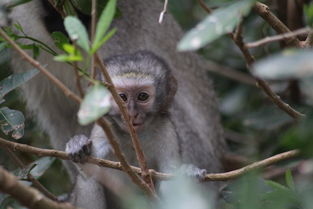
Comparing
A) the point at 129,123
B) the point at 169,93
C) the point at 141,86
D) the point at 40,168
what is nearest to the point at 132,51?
the point at 169,93

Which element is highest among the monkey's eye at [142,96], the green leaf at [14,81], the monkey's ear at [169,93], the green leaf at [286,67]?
the green leaf at [286,67]

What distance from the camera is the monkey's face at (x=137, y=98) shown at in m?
2.75

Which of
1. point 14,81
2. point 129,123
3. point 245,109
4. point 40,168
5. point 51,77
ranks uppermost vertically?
point 51,77

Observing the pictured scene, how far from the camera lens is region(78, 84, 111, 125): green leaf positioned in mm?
1494

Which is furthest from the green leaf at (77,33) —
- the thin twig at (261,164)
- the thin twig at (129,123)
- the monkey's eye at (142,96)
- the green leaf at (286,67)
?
the monkey's eye at (142,96)

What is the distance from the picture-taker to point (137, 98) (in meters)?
2.81

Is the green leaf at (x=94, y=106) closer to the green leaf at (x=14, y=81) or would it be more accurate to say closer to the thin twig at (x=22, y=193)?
the thin twig at (x=22, y=193)

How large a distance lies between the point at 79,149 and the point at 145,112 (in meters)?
0.38

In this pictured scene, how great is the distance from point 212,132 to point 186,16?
100 centimetres

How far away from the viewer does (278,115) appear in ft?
12.5

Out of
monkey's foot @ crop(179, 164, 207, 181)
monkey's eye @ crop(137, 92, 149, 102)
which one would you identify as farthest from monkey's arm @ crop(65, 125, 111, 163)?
monkey's foot @ crop(179, 164, 207, 181)

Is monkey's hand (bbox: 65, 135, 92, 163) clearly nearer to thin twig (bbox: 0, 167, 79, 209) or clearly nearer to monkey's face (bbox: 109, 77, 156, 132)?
monkey's face (bbox: 109, 77, 156, 132)

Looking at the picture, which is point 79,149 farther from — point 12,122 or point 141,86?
point 141,86

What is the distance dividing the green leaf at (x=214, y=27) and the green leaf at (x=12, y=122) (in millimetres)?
1205
